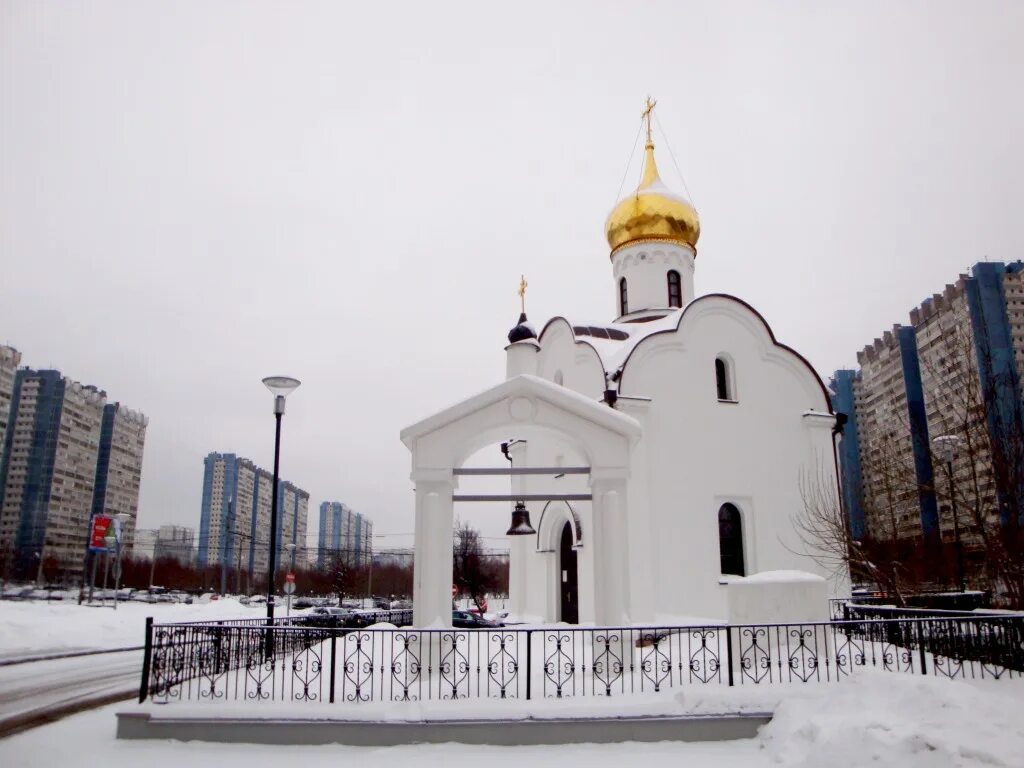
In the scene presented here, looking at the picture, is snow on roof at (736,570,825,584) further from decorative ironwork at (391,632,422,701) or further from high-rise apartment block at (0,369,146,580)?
high-rise apartment block at (0,369,146,580)

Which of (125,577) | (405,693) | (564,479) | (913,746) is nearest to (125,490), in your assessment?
(125,577)

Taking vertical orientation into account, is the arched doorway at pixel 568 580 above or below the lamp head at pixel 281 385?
below

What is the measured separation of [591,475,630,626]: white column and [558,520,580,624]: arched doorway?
259 inches

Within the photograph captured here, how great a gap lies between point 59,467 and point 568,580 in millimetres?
43816

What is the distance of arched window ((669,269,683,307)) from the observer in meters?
20.9

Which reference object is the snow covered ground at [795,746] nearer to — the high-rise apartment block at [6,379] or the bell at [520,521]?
the bell at [520,521]

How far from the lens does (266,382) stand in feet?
37.8

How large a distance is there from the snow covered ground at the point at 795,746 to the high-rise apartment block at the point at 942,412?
5526 millimetres

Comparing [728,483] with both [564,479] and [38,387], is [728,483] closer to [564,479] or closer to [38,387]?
[564,479]

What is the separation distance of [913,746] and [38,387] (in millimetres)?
51569

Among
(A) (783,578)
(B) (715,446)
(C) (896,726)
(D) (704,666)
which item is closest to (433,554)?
(D) (704,666)

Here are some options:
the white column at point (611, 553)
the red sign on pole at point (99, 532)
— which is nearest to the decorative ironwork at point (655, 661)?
the white column at point (611, 553)

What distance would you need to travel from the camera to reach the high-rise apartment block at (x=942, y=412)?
1219cm

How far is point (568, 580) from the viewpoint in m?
17.2
